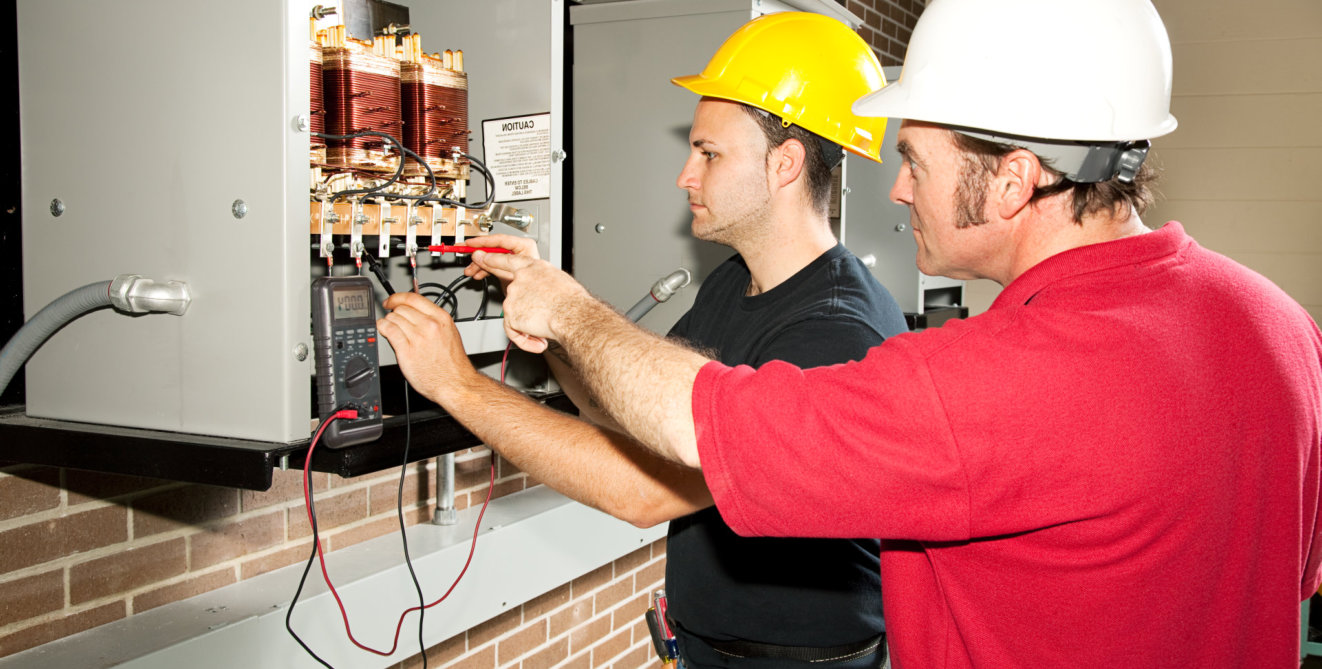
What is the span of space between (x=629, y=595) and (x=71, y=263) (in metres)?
1.97

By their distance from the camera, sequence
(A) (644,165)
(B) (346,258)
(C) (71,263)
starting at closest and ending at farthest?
(C) (71,263) → (B) (346,258) → (A) (644,165)

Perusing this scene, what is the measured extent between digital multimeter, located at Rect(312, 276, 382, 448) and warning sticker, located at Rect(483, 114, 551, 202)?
44 centimetres

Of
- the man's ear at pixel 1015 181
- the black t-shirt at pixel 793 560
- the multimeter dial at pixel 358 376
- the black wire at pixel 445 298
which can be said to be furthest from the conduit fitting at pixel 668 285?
the man's ear at pixel 1015 181

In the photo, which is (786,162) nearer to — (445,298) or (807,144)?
(807,144)

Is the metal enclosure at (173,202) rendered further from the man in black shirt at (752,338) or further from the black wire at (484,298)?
the black wire at (484,298)

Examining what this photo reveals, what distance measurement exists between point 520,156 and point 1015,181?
83 centimetres

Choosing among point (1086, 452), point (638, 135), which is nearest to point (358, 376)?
point (1086, 452)

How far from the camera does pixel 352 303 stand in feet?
3.73

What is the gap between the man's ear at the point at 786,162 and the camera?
61.9 inches

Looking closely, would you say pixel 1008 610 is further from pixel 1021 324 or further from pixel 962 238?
pixel 962 238

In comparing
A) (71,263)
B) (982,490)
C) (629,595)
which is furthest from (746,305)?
(629,595)

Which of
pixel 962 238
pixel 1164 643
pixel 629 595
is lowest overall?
pixel 629 595

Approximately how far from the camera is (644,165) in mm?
1956

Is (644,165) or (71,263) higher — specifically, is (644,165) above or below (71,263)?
above
